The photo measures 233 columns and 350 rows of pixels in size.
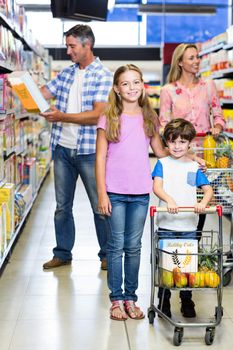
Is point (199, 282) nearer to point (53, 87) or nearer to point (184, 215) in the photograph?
point (184, 215)

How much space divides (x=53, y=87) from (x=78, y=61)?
0.31 metres

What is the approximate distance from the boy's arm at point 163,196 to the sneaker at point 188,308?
72 centimetres

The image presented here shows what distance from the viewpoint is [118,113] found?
415 centimetres

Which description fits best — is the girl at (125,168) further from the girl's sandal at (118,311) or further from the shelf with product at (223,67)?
the shelf with product at (223,67)

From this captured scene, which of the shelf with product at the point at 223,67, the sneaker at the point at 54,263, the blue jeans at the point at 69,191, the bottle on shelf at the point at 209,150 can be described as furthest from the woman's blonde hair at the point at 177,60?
the shelf with product at the point at 223,67

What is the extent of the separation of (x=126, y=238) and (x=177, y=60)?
1.60 meters

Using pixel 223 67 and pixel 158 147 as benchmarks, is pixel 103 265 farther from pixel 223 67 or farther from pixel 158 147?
pixel 223 67

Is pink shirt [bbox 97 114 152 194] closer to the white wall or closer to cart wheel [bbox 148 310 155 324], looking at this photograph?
cart wheel [bbox 148 310 155 324]

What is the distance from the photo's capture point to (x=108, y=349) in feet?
12.3

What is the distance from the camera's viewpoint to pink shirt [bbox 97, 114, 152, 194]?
413 centimetres

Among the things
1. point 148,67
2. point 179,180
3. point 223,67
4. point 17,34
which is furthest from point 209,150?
point 148,67

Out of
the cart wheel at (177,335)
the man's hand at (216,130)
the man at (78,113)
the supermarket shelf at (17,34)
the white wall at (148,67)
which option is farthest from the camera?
the white wall at (148,67)

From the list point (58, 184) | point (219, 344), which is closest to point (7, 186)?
point (58, 184)

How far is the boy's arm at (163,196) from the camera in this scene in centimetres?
389
